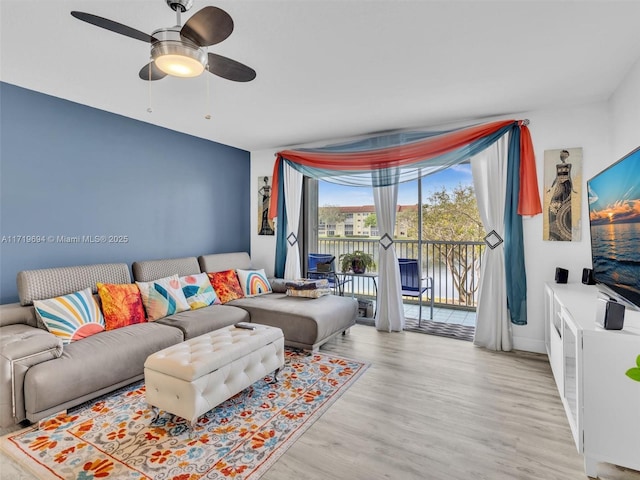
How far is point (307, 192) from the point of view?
5023 mm

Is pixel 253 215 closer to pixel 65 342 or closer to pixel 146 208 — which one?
pixel 146 208

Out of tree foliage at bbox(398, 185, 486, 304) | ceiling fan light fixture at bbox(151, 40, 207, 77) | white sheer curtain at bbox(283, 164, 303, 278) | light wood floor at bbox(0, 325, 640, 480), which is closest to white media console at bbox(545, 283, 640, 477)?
light wood floor at bbox(0, 325, 640, 480)

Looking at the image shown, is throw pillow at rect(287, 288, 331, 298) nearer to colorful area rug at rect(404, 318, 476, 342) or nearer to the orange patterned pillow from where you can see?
the orange patterned pillow

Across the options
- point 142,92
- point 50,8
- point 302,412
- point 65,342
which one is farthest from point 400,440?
point 142,92

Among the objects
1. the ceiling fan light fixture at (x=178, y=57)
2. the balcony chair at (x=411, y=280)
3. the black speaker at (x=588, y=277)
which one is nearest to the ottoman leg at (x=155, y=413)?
the ceiling fan light fixture at (x=178, y=57)

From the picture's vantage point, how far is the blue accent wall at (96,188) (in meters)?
2.87

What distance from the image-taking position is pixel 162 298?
3320mm

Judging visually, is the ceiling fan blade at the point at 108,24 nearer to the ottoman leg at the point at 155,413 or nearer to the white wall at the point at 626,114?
the ottoman leg at the point at 155,413

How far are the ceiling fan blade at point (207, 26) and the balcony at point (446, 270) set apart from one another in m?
3.74

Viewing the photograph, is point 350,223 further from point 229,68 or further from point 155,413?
point 155,413

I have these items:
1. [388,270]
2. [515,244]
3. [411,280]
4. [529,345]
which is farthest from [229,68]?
[529,345]

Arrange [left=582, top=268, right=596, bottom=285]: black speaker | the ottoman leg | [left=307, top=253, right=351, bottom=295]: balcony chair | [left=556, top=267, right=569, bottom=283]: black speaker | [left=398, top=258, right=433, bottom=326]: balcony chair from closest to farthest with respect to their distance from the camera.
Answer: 1. the ottoman leg
2. [left=582, top=268, right=596, bottom=285]: black speaker
3. [left=556, top=267, right=569, bottom=283]: black speaker
4. [left=398, top=258, right=433, bottom=326]: balcony chair
5. [left=307, top=253, right=351, bottom=295]: balcony chair

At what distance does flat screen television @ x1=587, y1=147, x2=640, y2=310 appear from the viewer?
1759 millimetres

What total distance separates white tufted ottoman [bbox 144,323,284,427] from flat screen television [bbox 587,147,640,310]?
234 cm
